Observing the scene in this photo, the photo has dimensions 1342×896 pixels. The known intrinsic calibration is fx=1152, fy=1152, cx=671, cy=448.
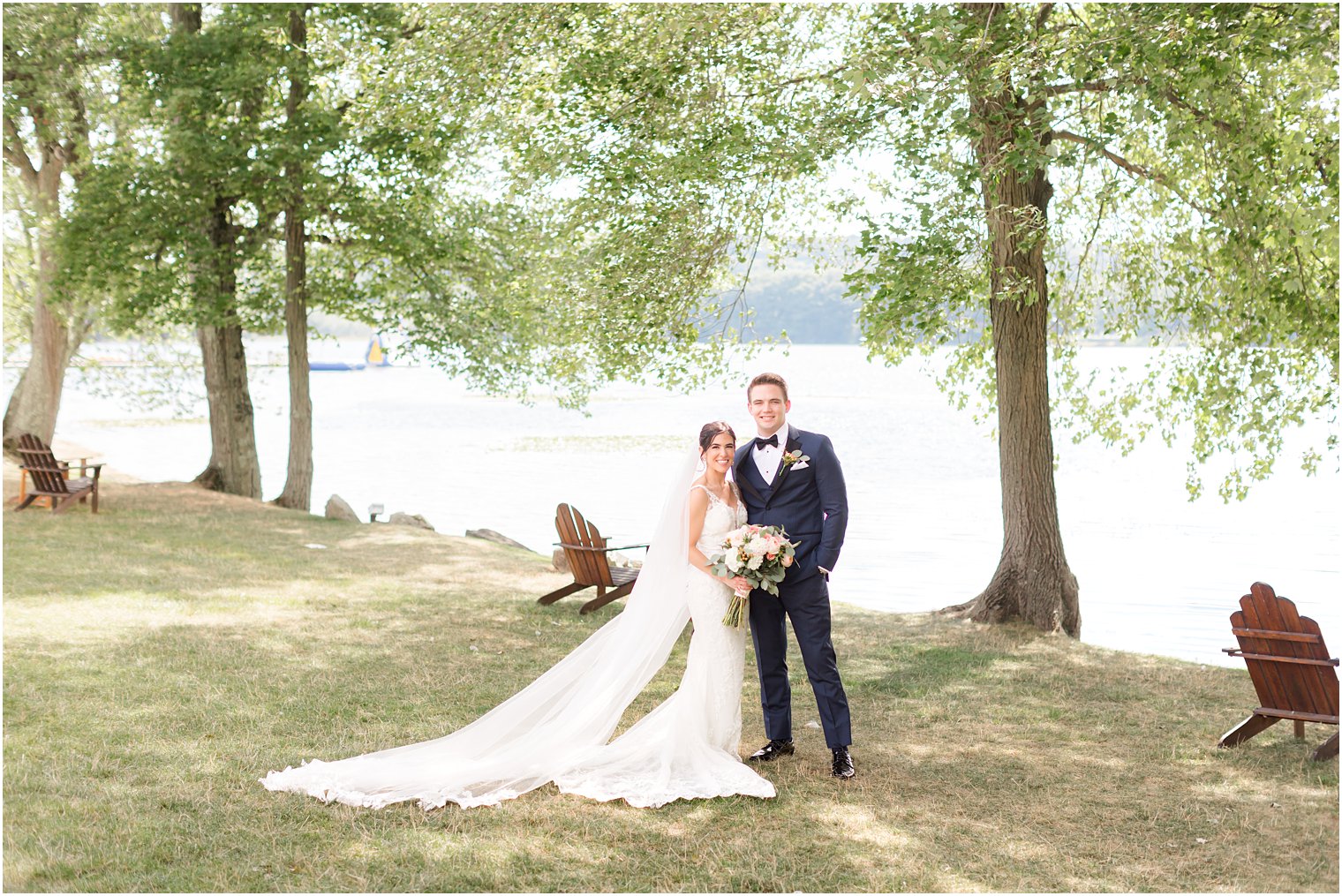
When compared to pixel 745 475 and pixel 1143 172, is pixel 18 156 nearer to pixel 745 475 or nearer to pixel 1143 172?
pixel 1143 172

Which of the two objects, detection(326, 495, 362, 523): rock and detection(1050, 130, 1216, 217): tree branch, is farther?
detection(326, 495, 362, 523): rock

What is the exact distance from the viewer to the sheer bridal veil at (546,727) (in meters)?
5.83

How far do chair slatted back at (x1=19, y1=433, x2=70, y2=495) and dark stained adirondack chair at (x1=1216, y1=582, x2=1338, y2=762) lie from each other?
15.1 m

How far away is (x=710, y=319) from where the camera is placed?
41.1ft

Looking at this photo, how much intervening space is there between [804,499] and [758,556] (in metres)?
0.56

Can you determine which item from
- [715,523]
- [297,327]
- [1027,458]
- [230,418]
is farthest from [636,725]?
[230,418]

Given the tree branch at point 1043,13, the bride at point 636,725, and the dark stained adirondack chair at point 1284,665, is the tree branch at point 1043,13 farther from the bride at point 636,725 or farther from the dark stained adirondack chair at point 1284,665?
the bride at point 636,725

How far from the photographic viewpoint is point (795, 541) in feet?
21.3

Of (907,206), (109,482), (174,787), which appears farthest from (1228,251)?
(109,482)

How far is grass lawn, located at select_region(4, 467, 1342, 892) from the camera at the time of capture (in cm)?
497

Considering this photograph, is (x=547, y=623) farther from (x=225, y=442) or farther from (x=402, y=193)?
(x=225, y=442)

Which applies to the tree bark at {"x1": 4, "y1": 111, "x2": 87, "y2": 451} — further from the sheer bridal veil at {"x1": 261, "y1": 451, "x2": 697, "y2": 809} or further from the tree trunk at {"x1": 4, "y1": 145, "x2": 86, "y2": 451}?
the sheer bridal veil at {"x1": 261, "y1": 451, "x2": 697, "y2": 809}

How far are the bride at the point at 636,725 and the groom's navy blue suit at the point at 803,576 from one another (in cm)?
19

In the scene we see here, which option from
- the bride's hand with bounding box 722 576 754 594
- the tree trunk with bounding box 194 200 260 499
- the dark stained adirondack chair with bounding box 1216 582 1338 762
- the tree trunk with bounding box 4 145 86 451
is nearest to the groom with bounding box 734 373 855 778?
the bride's hand with bounding box 722 576 754 594
